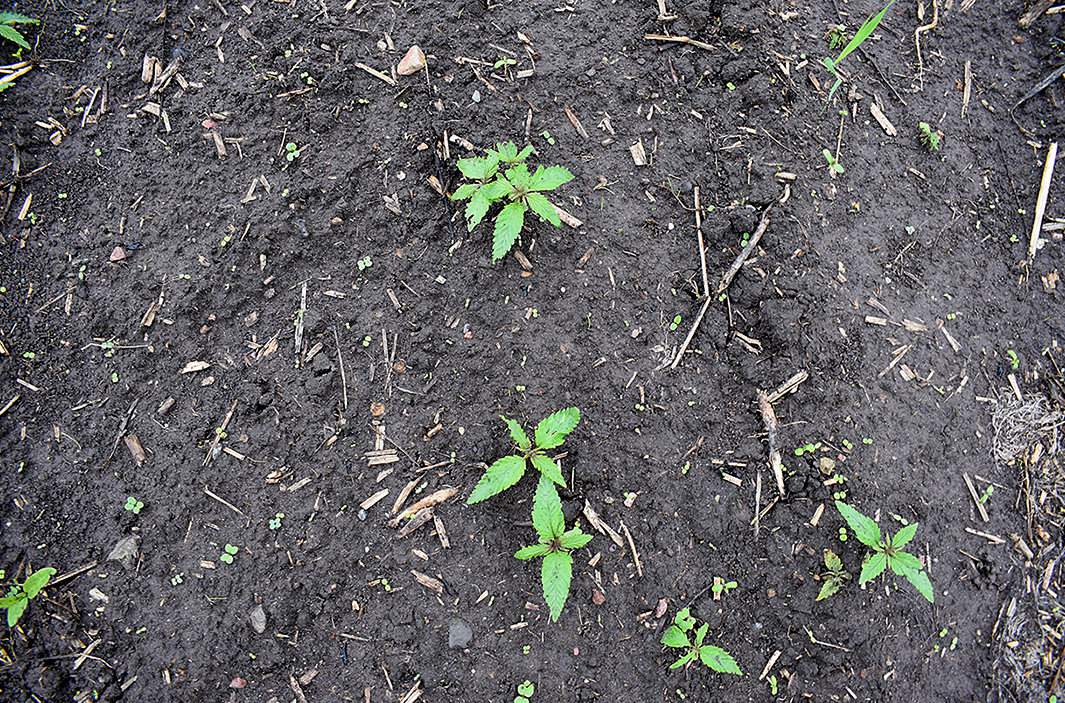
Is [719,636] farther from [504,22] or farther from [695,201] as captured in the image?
[504,22]

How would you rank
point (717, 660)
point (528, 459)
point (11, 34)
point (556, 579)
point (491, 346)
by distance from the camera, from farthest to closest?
1. point (11, 34)
2. point (491, 346)
3. point (528, 459)
4. point (717, 660)
5. point (556, 579)

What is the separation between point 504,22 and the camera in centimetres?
304

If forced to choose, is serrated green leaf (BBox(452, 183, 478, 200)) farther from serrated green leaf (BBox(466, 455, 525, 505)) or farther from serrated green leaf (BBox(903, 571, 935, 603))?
serrated green leaf (BBox(903, 571, 935, 603))

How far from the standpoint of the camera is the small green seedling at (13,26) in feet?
9.57

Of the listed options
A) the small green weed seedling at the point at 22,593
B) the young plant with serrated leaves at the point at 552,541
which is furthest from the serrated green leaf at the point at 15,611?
the young plant with serrated leaves at the point at 552,541

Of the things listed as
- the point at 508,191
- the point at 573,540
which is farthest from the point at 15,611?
the point at 508,191

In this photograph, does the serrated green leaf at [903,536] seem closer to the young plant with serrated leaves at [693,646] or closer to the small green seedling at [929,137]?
the young plant with serrated leaves at [693,646]

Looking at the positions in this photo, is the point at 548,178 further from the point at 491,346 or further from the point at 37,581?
the point at 37,581

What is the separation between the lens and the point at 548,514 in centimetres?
236

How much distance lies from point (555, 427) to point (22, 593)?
195 cm

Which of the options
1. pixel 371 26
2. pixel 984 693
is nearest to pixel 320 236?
pixel 371 26

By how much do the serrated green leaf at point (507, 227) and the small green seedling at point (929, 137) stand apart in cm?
186

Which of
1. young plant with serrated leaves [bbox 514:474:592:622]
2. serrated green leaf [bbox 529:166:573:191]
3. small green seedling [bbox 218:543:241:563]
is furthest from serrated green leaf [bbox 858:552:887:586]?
small green seedling [bbox 218:543:241:563]

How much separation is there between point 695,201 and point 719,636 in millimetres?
1679
